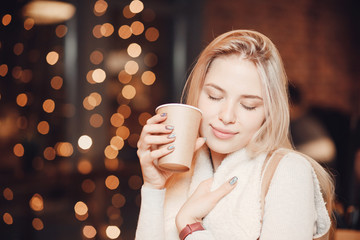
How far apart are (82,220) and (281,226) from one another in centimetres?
328

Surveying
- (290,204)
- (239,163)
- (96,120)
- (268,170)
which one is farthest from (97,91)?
(290,204)

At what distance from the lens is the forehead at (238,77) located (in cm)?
105

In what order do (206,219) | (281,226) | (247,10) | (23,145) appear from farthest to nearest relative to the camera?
(247,10), (23,145), (206,219), (281,226)

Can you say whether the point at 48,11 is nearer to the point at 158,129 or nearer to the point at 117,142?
the point at 117,142

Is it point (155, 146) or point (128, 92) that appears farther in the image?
point (128, 92)

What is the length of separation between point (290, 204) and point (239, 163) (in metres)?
0.24

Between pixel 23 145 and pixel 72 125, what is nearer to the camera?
pixel 23 145

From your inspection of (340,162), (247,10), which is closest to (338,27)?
(247,10)

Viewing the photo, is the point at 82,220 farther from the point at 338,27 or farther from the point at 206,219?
the point at 338,27

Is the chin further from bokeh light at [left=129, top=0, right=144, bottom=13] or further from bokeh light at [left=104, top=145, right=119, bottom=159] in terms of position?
bokeh light at [left=129, top=0, right=144, bottom=13]

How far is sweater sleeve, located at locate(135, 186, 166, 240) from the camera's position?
1.11m

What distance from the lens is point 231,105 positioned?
1047 mm

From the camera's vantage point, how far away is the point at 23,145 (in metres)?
3.55

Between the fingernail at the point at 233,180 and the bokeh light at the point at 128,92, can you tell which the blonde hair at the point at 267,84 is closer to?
the fingernail at the point at 233,180
